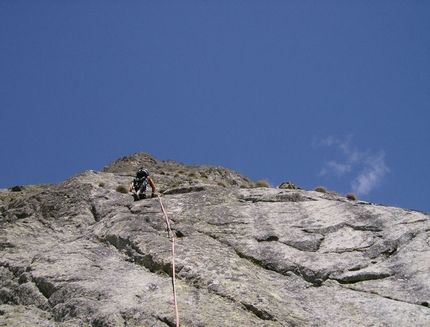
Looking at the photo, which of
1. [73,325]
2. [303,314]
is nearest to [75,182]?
[73,325]

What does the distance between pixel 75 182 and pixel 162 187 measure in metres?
4.59

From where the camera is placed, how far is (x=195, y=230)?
16.8 meters

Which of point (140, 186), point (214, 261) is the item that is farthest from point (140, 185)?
point (214, 261)

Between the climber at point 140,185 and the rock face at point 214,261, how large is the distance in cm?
113

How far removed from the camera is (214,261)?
45.5ft

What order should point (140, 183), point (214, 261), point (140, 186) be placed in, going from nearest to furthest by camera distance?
point (214, 261), point (140, 186), point (140, 183)

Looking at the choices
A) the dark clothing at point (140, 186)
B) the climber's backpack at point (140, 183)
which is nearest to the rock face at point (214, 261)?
the dark clothing at point (140, 186)

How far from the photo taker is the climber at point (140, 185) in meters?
21.1

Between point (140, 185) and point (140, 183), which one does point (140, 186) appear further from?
point (140, 183)

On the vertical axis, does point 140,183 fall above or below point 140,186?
above

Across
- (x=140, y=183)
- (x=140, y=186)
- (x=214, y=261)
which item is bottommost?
(x=214, y=261)

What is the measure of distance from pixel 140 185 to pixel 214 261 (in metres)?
8.90

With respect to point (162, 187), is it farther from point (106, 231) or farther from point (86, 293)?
point (86, 293)

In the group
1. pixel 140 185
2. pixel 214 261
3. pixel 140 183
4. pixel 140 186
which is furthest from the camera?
pixel 140 183
